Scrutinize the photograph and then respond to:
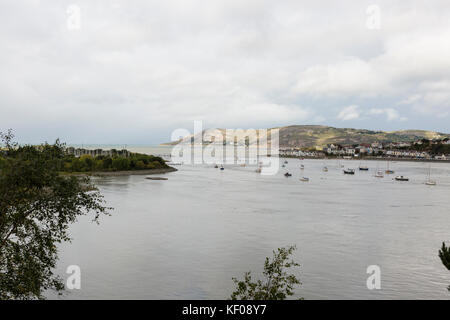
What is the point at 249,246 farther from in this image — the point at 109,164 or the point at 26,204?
the point at 109,164

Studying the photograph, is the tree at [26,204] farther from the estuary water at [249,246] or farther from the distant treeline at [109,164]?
the distant treeline at [109,164]

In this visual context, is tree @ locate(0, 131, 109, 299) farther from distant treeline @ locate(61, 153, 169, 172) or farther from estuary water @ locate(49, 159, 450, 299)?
distant treeline @ locate(61, 153, 169, 172)

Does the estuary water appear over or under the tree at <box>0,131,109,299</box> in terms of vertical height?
under

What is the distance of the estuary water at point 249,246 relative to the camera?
25.3 metres

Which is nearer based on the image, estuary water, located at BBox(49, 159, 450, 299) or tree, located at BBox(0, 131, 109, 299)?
tree, located at BBox(0, 131, 109, 299)

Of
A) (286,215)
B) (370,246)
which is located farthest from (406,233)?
(286,215)

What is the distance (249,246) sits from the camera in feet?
119

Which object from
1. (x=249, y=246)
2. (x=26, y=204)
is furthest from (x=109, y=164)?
(x=26, y=204)

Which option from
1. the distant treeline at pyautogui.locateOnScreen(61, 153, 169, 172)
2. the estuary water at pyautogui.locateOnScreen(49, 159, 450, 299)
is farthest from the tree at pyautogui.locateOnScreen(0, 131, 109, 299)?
the distant treeline at pyautogui.locateOnScreen(61, 153, 169, 172)

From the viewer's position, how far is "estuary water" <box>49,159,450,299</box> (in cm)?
2528

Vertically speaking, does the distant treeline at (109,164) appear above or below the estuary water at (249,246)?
above

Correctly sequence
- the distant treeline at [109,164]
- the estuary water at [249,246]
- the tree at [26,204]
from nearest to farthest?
the tree at [26,204] → the estuary water at [249,246] → the distant treeline at [109,164]

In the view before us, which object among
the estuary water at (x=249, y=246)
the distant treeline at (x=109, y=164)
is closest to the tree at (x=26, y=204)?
the estuary water at (x=249, y=246)

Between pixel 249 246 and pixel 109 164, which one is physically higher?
pixel 109 164
